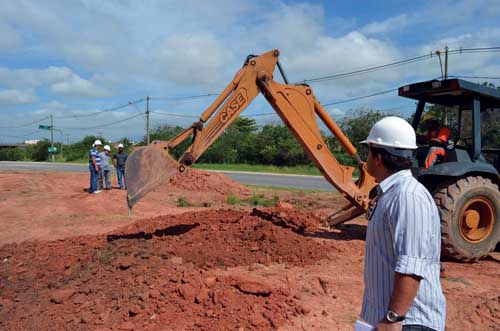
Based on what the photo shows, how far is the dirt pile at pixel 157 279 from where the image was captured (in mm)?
4227

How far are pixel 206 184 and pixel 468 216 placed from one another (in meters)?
10.9

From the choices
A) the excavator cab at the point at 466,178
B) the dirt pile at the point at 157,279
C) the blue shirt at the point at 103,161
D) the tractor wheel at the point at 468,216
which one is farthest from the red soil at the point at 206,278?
the blue shirt at the point at 103,161

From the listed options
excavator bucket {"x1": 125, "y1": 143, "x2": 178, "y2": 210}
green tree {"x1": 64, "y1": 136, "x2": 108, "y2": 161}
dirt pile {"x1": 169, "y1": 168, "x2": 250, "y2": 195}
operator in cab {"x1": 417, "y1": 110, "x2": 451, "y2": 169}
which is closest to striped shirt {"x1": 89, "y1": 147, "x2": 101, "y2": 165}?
dirt pile {"x1": 169, "y1": 168, "x2": 250, "y2": 195}

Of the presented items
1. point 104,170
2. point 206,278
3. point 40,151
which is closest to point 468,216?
point 206,278

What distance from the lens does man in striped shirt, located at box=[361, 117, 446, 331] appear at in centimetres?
191

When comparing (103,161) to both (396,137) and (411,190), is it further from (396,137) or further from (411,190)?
(411,190)

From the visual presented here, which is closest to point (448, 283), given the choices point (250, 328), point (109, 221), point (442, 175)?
point (442, 175)

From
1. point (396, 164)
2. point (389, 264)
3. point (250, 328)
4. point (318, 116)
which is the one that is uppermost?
point (318, 116)

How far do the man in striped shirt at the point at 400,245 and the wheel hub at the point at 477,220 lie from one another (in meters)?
4.66

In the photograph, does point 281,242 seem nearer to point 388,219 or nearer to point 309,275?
point 309,275

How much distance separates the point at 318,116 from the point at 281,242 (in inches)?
85.9

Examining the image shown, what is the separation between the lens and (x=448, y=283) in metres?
5.32

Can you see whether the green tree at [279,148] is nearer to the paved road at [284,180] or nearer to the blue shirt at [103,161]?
the paved road at [284,180]

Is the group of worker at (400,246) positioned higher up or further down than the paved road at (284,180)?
higher up
